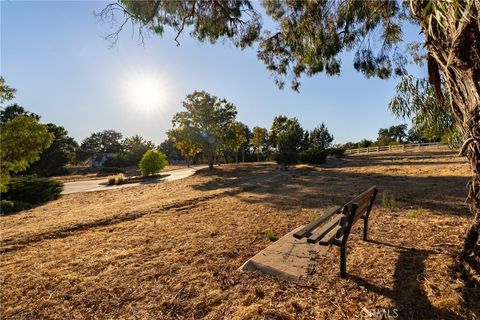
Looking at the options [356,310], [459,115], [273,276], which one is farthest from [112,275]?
[459,115]

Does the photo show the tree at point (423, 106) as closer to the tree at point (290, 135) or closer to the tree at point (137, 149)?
the tree at point (290, 135)

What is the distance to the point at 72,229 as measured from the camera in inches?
231

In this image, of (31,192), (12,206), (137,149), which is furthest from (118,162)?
(12,206)

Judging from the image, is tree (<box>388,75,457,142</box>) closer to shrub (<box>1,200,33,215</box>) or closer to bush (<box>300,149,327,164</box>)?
shrub (<box>1,200,33,215</box>)

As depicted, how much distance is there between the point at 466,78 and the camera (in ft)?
8.09

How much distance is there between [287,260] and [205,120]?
19.7m

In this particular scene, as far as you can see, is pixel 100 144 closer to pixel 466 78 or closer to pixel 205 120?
pixel 205 120

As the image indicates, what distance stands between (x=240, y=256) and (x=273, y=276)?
78cm

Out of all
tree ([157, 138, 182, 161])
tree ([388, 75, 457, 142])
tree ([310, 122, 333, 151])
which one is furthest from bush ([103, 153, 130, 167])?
tree ([388, 75, 457, 142])

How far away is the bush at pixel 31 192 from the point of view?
1161 centimetres

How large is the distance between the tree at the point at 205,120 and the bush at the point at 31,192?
11165 millimetres

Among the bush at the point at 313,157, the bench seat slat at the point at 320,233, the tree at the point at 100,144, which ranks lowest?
the bench seat slat at the point at 320,233

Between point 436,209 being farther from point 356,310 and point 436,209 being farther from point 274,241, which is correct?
point 356,310

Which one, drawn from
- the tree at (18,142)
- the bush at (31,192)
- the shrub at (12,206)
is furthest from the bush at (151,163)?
the tree at (18,142)
